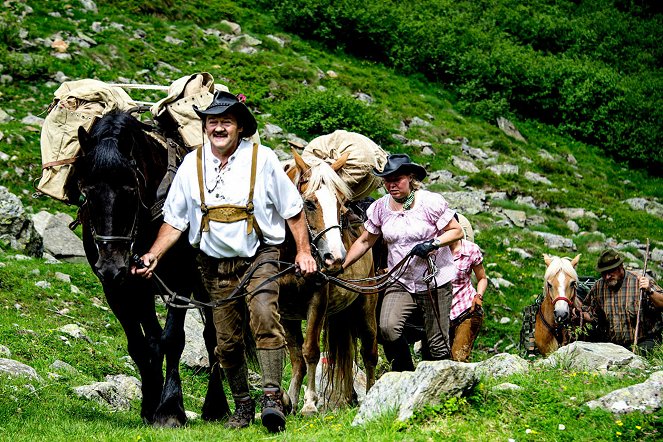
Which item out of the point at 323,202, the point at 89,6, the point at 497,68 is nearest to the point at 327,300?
the point at 323,202

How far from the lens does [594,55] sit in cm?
3888

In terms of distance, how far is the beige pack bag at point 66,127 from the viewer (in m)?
7.45

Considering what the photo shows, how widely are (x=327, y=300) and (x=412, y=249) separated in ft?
3.57

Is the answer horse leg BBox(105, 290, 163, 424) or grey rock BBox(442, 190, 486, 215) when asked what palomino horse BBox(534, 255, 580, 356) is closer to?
horse leg BBox(105, 290, 163, 424)

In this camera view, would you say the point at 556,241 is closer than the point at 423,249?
No

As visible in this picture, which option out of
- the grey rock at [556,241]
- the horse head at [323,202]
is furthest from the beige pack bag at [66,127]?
the grey rock at [556,241]

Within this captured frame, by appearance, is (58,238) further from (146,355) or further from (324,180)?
(324,180)

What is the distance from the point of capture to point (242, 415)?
6.82 m

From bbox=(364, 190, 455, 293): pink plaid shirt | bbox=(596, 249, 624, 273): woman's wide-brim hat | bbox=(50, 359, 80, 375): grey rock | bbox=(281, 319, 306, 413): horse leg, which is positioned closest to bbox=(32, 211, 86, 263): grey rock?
bbox=(50, 359, 80, 375): grey rock

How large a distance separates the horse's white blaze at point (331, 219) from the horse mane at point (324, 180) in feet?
0.26

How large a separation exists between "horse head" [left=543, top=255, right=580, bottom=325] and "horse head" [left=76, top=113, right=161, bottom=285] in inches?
210

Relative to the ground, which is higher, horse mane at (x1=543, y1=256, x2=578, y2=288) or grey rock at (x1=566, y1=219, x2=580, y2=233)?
horse mane at (x1=543, y1=256, x2=578, y2=288)

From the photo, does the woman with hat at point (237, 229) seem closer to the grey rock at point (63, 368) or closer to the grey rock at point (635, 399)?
the grey rock at point (635, 399)

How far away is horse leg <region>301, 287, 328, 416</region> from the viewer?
8281 mm
